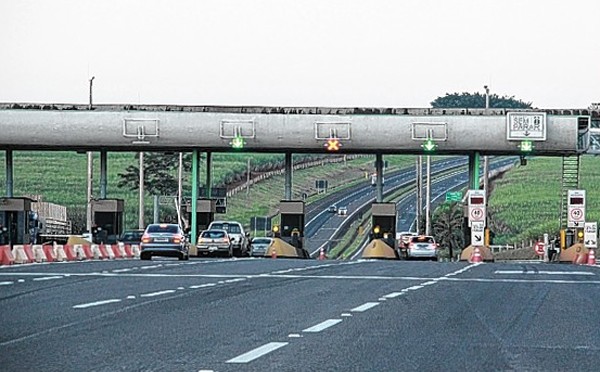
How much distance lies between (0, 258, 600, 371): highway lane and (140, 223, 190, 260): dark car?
72.0ft

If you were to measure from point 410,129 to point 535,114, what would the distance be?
571 centimetres

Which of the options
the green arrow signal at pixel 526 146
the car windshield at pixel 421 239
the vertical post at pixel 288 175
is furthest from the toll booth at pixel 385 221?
the green arrow signal at pixel 526 146

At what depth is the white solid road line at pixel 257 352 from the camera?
12672 millimetres

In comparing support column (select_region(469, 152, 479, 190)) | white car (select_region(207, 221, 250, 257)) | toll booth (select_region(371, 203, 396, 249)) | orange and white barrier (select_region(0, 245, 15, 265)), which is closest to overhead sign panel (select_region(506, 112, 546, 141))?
support column (select_region(469, 152, 479, 190))

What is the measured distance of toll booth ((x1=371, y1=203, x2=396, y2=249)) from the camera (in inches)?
2709

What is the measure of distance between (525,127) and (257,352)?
5344 cm

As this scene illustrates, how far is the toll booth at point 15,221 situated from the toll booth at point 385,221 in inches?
637

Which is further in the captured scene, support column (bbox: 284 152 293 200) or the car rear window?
support column (bbox: 284 152 293 200)

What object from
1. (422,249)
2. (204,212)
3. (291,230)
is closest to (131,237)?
(204,212)

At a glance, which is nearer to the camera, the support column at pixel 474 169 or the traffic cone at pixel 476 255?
the traffic cone at pixel 476 255

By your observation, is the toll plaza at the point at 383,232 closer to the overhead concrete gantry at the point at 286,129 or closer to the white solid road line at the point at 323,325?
the overhead concrete gantry at the point at 286,129

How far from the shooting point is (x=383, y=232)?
69438mm

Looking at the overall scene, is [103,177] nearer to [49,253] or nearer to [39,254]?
[49,253]

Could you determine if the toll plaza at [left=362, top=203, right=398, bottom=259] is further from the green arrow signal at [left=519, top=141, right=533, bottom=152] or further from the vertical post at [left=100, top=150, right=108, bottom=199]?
the vertical post at [left=100, top=150, right=108, bottom=199]
